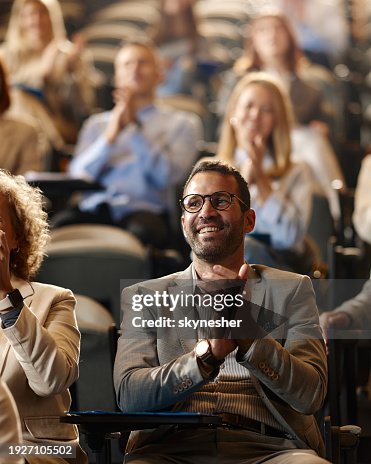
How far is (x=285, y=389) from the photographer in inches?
78.7

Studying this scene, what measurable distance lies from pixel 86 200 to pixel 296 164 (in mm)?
1108

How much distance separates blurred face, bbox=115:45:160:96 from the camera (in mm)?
4805

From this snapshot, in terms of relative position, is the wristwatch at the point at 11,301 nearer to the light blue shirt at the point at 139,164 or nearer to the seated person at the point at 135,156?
the seated person at the point at 135,156

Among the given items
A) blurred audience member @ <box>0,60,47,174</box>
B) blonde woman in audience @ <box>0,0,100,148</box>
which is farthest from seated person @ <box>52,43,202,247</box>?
blonde woman in audience @ <box>0,0,100,148</box>

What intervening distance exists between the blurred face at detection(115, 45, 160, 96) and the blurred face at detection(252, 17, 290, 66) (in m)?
0.70

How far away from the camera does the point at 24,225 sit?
2.22 metres

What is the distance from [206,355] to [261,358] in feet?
0.33

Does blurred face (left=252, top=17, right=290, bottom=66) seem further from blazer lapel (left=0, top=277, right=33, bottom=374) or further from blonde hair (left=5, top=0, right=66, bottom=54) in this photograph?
blazer lapel (left=0, top=277, right=33, bottom=374)

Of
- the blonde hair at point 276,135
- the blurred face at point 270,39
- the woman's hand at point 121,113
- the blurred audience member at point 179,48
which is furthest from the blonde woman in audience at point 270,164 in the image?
the blurred audience member at point 179,48

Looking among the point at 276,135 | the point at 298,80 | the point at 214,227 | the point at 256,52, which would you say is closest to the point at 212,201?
the point at 214,227

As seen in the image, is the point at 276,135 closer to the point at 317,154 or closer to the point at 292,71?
the point at 317,154

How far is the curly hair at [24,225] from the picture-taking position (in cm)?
220

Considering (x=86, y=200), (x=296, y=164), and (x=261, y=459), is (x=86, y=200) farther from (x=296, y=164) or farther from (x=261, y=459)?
(x=261, y=459)

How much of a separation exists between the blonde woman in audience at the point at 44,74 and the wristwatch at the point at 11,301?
327cm
